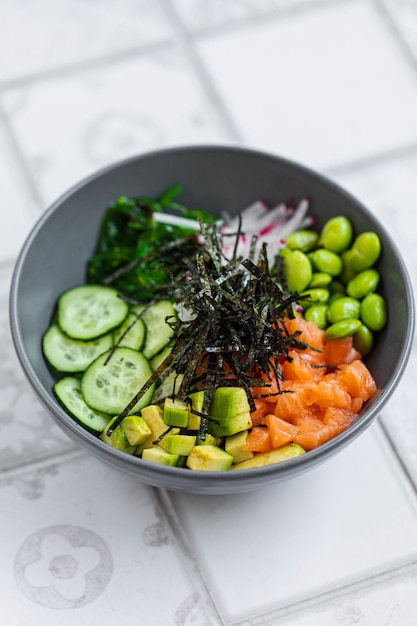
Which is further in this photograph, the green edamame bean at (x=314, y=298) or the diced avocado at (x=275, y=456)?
the green edamame bean at (x=314, y=298)

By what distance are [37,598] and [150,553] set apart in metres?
0.22

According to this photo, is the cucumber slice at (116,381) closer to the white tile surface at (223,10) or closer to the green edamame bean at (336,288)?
the green edamame bean at (336,288)

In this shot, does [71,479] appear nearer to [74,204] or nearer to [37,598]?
[37,598]

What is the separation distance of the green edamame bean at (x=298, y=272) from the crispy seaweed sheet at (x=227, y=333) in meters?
0.07

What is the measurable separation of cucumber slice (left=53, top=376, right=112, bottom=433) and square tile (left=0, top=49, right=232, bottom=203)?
725 mm

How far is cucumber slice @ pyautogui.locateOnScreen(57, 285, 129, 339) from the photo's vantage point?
1828 mm

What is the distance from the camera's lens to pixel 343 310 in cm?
180

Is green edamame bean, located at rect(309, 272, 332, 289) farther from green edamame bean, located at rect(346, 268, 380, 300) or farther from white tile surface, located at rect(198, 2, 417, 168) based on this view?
white tile surface, located at rect(198, 2, 417, 168)

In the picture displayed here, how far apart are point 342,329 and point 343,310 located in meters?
0.06

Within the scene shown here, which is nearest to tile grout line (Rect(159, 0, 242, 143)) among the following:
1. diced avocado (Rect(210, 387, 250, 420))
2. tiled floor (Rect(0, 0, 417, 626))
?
tiled floor (Rect(0, 0, 417, 626))

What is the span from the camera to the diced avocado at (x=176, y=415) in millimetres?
1619

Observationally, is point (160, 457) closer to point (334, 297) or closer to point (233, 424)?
point (233, 424)

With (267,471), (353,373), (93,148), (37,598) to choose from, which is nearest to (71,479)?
(37,598)

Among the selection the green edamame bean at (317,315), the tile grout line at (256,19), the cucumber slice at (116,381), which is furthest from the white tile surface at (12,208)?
the green edamame bean at (317,315)
